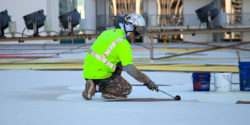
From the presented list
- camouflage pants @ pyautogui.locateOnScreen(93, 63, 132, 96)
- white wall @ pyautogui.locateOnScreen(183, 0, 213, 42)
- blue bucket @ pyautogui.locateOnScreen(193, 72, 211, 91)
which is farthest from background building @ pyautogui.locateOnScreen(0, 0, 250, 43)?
camouflage pants @ pyautogui.locateOnScreen(93, 63, 132, 96)

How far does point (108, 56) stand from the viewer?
20.1ft

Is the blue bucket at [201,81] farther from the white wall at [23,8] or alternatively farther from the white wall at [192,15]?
the white wall at [192,15]

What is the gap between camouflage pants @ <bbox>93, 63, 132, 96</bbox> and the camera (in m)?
6.38

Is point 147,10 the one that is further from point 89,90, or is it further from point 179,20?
point 89,90

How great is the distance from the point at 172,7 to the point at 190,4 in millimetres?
2025

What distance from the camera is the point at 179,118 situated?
15.5ft

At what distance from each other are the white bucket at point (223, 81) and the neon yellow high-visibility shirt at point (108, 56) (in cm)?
166

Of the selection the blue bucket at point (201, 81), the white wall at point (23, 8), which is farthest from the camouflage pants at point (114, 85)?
the white wall at point (23, 8)

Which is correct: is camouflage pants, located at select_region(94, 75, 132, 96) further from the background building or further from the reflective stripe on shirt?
the background building

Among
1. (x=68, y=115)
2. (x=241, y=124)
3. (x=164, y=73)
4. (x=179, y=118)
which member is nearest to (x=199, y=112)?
(x=179, y=118)

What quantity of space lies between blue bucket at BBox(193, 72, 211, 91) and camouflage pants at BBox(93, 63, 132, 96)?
1188 millimetres

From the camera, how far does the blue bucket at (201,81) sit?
6957mm

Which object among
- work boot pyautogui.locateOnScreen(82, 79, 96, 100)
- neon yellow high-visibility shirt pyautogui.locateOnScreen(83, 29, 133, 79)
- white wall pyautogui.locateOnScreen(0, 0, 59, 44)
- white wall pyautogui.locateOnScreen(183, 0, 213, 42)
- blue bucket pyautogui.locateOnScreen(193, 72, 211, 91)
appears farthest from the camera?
white wall pyautogui.locateOnScreen(183, 0, 213, 42)

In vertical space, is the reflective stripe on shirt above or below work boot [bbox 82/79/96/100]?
above
